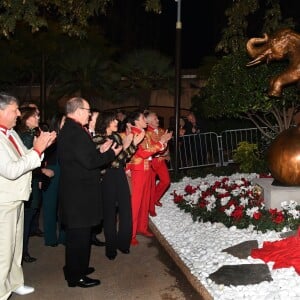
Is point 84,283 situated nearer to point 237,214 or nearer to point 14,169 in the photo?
point 14,169

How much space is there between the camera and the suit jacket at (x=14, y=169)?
14.3ft

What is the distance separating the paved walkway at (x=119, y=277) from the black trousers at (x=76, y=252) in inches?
6.3

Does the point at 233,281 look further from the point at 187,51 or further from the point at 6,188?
the point at 187,51

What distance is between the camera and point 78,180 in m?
5.19

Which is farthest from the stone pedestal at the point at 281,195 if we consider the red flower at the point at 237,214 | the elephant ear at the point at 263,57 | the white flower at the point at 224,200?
the elephant ear at the point at 263,57

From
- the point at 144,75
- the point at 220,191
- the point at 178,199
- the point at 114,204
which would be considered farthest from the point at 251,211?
the point at 144,75

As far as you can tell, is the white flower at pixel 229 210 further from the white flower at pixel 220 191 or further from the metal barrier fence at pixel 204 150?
the metal barrier fence at pixel 204 150

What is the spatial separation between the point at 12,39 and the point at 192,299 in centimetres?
1961

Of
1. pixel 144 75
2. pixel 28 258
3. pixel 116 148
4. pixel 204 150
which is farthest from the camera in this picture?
pixel 144 75

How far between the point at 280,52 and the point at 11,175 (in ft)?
14.1

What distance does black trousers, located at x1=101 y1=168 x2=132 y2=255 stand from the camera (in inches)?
250

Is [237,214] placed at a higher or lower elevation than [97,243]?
higher

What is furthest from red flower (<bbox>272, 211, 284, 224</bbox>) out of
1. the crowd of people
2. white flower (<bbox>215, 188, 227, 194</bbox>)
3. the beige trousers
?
the beige trousers

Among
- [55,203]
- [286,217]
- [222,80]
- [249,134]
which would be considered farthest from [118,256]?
[249,134]
